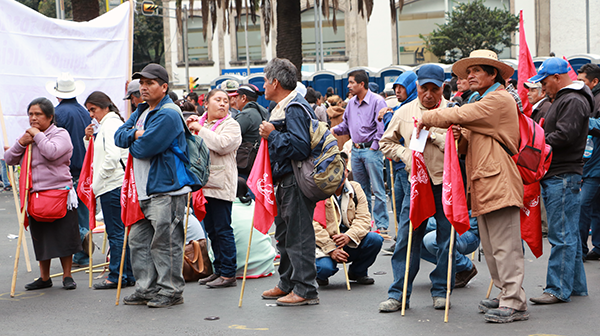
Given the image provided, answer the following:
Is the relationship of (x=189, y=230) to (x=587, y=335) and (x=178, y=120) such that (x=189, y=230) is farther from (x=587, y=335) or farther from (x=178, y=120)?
(x=587, y=335)

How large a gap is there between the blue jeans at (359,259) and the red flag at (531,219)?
1.49 meters

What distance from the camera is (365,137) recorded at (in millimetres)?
9297

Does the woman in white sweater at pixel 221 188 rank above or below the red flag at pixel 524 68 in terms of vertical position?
below

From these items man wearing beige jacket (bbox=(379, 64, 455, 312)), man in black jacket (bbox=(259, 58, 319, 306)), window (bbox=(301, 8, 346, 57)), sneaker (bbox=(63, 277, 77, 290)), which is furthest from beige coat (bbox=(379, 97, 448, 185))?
window (bbox=(301, 8, 346, 57))

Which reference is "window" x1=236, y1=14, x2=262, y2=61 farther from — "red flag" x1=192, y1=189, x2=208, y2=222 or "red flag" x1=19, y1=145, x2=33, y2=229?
"red flag" x1=192, y1=189, x2=208, y2=222

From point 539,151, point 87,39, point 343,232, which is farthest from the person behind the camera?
point 87,39

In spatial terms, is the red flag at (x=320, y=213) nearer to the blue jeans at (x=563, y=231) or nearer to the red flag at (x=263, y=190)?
the red flag at (x=263, y=190)

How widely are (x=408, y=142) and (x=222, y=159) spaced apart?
1.99 m

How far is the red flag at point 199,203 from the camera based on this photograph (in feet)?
21.8

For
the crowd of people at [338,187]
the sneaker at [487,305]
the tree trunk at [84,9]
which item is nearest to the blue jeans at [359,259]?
the crowd of people at [338,187]

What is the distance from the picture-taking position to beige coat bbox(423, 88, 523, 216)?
4914mm

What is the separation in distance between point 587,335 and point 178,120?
3.57 metres

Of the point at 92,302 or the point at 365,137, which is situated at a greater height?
the point at 365,137

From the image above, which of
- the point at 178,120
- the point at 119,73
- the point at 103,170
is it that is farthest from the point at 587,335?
the point at 119,73
